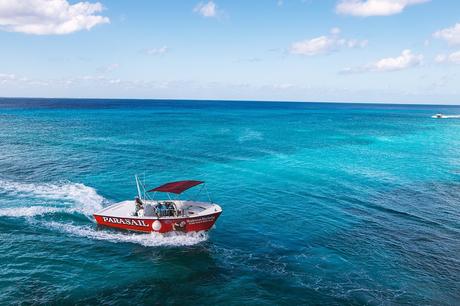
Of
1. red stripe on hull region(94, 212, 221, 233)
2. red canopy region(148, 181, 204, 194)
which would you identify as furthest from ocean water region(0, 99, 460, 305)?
red canopy region(148, 181, 204, 194)

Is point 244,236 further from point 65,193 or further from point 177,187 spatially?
point 65,193

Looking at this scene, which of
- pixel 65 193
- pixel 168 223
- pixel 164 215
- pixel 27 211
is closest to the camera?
pixel 168 223

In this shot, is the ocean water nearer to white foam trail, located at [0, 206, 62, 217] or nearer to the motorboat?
white foam trail, located at [0, 206, 62, 217]

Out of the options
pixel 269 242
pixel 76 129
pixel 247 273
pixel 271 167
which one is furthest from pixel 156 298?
pixel 76 129

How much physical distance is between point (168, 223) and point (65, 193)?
17.7 metres

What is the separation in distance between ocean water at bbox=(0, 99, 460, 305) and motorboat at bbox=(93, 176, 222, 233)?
108 cm

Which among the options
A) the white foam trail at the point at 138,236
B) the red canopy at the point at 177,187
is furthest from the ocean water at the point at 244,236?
the red canopy at the point at 177,187

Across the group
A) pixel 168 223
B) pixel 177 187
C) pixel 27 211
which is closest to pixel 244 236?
pixel 168 223

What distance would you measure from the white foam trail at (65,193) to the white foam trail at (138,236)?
377 centimetres

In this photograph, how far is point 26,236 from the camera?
30.9 meters

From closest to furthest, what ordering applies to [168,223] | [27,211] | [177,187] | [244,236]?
1. [168,223]
2. [244,236]
3. [177,187]
4. [27,211]

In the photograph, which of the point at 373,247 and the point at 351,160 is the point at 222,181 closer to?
the point at 373,247

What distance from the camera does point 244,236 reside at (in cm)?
3212

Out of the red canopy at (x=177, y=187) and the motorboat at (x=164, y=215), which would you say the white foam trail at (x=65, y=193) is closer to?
the motorboat at (x=164, y=215)
